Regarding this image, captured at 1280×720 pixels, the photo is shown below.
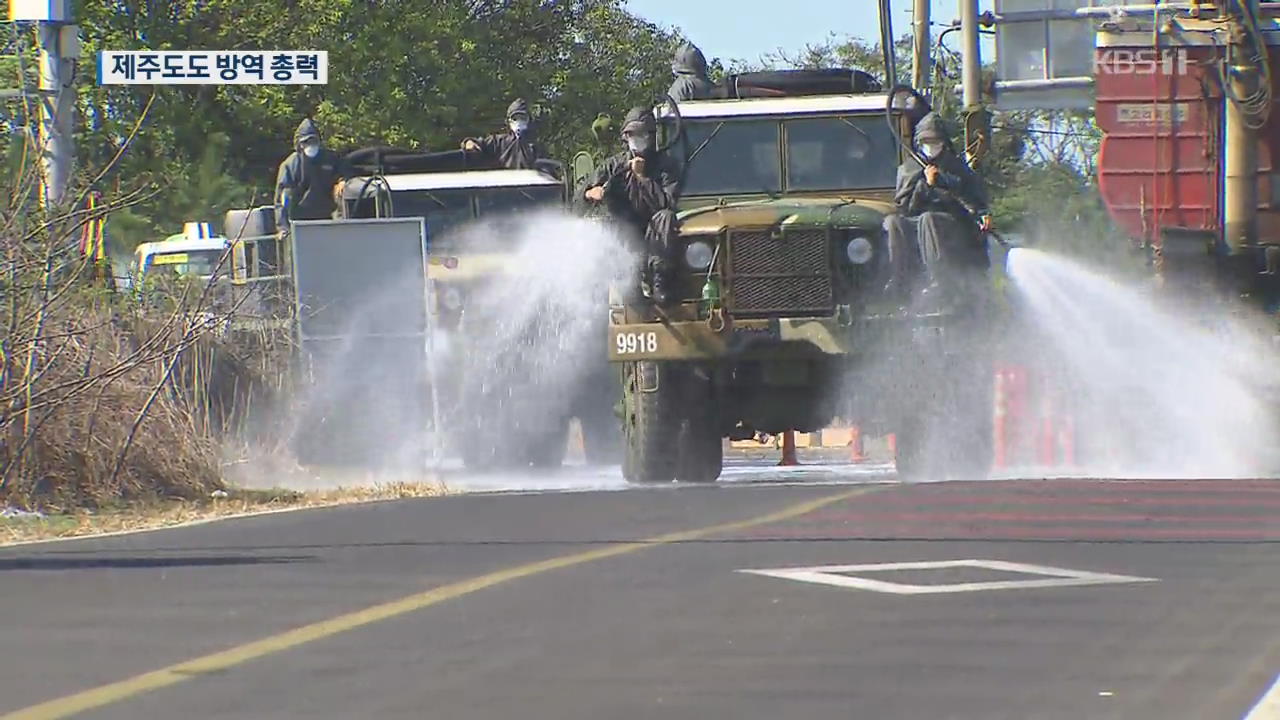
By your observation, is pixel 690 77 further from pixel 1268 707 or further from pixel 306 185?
pixel 1268 707

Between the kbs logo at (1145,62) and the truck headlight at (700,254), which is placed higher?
the kbs logo at (1145,62)

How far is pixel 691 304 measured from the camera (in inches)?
731

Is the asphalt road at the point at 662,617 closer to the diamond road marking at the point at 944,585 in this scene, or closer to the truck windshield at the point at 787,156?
the diamond road marking at the point at 944,585

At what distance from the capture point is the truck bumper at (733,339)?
18.1 m

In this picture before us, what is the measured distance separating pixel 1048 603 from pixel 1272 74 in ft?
38.2

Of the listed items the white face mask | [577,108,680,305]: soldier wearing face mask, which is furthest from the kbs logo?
the white face mask

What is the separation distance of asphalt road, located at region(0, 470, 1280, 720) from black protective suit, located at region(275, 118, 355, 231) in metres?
10.0

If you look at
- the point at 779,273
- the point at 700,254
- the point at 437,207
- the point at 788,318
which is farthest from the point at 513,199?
the point at 788,318

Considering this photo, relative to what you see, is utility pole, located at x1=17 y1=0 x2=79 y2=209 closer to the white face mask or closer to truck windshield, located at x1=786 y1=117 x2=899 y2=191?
the white face mask

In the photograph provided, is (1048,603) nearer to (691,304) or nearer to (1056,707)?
(1056,707)

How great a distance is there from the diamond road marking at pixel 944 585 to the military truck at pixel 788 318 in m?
7.45

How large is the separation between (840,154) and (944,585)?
9.75 meters

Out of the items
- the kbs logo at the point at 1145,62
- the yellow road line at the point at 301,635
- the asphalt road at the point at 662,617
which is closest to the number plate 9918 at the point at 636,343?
the asphalt road at the point at 662,617

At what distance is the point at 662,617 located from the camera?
29.4 feet
